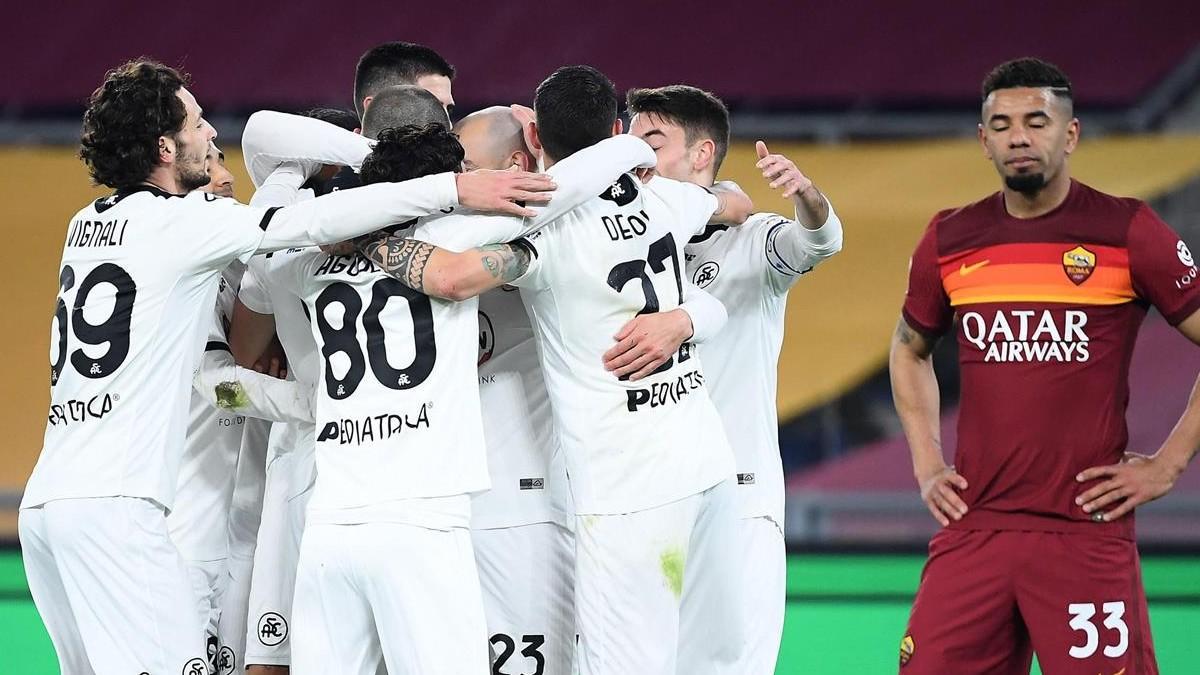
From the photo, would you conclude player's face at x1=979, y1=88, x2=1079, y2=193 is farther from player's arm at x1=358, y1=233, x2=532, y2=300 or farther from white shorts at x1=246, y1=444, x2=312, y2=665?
white shorts at x1=246, y1=444, x2=312, y2=665

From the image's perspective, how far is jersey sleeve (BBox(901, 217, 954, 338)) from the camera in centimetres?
486

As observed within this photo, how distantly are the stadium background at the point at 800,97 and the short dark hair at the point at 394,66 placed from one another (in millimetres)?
8794

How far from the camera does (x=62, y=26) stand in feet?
48.5

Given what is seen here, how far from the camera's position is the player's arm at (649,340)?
175 inches

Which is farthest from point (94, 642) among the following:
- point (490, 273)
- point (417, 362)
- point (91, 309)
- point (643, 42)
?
point (643, 42)

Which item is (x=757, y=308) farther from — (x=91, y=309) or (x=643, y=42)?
(x=643, y=42)

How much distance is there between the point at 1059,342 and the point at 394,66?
2.74 m

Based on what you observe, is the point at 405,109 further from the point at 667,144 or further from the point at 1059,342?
the point at 1059,342

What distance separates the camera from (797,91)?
14680 mm

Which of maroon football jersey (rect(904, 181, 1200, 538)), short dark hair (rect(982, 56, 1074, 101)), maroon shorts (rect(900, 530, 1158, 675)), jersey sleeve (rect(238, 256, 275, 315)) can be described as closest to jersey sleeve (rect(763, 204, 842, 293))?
maroon football jersey (rect(904, 181, 1200, 538))

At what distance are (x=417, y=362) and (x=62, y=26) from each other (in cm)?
1218

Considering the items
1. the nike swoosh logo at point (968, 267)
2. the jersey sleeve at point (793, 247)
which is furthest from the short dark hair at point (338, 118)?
the nike swoosh logo at point (968, 267)

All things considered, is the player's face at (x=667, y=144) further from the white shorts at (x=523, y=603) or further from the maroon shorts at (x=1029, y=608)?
the maroon shorts at (x=1029, y=608)

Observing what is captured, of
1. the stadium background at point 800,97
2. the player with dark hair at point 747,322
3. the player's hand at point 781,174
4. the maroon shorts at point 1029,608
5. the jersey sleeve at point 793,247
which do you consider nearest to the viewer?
the maroon shorts at point 1029,608
